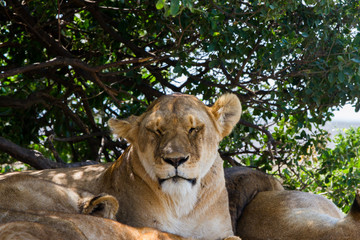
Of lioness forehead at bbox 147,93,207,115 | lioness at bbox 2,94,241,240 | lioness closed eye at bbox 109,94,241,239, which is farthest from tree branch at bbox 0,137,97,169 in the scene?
lioness forehead at bbox 147,93,207,115

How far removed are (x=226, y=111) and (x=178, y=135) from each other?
29.7 inches

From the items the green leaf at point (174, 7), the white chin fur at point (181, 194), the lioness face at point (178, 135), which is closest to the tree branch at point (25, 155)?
the lioness face at point (178, 135)

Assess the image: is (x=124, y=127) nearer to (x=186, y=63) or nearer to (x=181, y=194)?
(x=181, y=194)

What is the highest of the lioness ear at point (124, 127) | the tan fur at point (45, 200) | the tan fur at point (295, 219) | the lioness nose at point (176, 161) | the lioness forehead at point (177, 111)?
the lioness forehead at point (177, 111)

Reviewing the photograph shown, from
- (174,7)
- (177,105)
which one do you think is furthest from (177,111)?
(174,7)

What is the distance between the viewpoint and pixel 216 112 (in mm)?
5477

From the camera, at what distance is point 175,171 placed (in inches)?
189

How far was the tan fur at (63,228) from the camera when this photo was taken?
321 centimetres

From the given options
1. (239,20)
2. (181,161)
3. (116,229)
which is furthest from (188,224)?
(239,20)

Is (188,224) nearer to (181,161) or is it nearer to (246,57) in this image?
(181,161)

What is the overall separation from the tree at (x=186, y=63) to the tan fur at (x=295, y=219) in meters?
1.06

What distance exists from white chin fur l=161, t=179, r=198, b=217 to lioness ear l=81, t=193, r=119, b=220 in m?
0.48

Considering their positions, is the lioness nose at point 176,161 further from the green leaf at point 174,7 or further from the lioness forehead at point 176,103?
the green leaf at point 174,7

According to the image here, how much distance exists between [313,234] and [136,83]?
9.77ft
